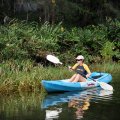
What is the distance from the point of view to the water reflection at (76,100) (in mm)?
13148

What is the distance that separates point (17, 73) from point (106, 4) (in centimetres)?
1772

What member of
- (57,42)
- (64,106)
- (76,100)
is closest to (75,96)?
(76,100)

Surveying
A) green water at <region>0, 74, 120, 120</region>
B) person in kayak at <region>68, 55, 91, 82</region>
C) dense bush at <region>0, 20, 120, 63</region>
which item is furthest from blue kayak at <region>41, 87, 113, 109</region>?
dense bush at <region>0, 20, 120, 63</region>

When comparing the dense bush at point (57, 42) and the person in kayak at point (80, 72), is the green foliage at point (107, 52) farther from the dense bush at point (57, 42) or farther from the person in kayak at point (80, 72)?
the person in kayak at point (80, 72)

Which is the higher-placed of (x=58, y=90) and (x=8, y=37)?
(x=8, y=37)

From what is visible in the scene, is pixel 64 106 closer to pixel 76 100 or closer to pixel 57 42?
pixel 76 100

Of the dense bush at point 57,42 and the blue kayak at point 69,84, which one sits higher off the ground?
the dense bush at point 57,42

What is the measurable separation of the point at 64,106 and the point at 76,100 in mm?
1198

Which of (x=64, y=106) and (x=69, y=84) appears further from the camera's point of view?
(x=69, y=84)

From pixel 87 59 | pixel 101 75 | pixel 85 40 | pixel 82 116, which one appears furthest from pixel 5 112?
pixel 85 40

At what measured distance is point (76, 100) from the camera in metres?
15.2

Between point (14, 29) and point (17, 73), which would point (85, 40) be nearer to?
point (14, 29)

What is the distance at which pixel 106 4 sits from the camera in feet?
110

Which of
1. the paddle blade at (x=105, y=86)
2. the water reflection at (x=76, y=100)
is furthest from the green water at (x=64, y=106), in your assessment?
the paddle blade at (x=105, y=86)
